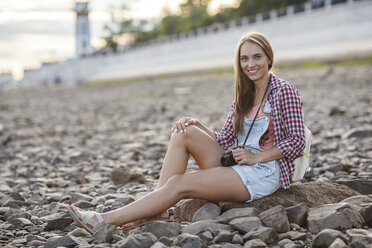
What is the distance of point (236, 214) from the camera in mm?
3256

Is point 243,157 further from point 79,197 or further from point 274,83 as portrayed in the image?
point 79,197

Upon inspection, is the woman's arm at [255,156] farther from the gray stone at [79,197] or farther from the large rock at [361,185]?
the gray stone at [79,197]

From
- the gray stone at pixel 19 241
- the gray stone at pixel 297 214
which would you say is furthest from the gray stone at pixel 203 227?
the gray stone at pixel 19 241

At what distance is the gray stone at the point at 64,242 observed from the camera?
300cm

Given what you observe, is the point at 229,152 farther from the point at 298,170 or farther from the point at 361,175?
the point at 361,175

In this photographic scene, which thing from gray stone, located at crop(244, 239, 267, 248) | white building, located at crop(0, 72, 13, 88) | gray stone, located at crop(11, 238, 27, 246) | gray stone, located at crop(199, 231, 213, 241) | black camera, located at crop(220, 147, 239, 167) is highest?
black camera, located at crop(220, 147, 239, 167)

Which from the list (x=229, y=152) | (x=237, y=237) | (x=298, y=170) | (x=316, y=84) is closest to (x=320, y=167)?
(x=298, y=170)

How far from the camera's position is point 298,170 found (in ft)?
11.8

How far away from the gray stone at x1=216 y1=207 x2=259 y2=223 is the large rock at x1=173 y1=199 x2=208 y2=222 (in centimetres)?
33

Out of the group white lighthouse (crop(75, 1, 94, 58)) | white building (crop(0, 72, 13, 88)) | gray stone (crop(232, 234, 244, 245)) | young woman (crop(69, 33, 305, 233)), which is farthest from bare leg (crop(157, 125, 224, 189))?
white lighthouse (crop(75, 1, 94, 58))

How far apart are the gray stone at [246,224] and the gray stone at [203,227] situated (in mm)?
51

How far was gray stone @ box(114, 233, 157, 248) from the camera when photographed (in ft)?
9.23

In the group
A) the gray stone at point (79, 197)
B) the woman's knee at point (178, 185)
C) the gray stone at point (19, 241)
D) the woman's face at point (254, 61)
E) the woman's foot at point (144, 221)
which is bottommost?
the gray stone at point (79, 197)

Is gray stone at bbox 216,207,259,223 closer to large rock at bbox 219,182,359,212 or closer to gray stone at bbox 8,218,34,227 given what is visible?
large rock at bbox 219,182,359,212
